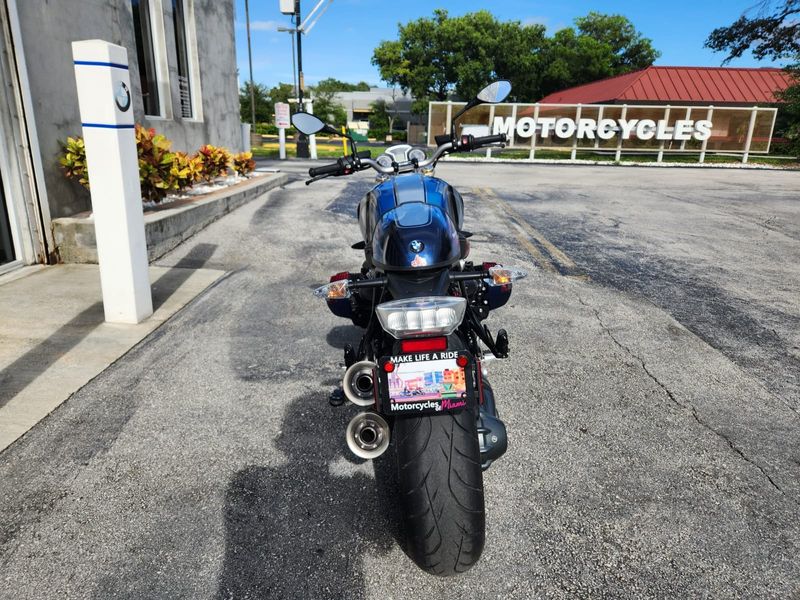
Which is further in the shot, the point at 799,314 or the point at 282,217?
→ the point at 282,217

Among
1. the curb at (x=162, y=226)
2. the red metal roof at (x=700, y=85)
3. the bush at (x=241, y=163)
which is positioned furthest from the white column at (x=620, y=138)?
the curb at (x=162, y=226)

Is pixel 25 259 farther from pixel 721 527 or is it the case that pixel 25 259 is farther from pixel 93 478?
pixel 721 527

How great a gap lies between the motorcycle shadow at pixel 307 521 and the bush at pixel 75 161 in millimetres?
5092

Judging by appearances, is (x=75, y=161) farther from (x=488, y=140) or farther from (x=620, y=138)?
(x=620, y=138)

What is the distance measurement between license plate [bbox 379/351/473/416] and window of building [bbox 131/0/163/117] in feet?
30.0

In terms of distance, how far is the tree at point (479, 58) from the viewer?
164 ft

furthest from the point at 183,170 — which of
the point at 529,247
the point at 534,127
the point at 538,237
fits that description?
the point at 534,127

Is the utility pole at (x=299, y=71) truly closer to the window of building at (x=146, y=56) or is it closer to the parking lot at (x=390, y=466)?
the window of building at (x=146, y=56)

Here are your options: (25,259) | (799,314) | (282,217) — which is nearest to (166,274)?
(25,259)

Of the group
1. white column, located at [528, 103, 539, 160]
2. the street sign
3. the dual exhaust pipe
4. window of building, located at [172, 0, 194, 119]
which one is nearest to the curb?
window of building, located at [172, 0, 194, 119]

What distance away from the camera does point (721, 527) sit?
2.48 metres

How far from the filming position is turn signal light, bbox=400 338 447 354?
206 cm

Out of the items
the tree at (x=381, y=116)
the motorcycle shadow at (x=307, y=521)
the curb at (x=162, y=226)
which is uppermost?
the tree at (x=381, y=116)

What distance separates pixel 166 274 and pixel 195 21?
728 cm
